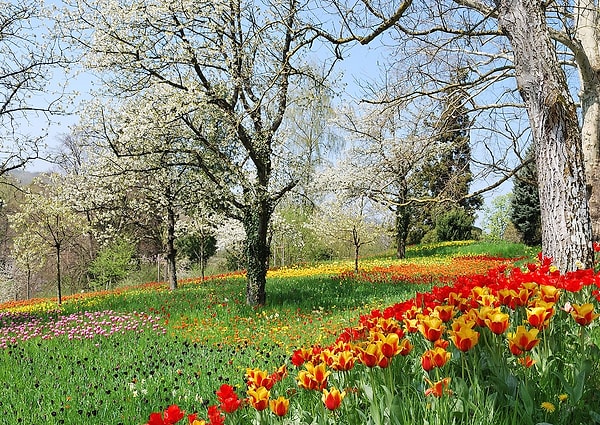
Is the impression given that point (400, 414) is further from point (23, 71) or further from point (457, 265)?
point (457, 265)

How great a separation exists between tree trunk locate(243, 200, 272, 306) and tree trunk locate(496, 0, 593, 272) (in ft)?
17.6

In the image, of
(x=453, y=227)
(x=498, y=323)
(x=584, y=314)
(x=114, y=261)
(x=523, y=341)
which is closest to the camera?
(x=523, y=341)

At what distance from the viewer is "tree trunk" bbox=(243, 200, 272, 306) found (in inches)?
349

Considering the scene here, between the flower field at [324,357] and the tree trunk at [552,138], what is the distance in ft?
2.39

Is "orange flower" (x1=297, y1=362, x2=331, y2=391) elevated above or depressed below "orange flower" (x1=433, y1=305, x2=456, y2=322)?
below

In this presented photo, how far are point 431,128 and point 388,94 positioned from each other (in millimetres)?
1125

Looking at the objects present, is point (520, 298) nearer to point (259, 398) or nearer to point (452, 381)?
point (452, 381)

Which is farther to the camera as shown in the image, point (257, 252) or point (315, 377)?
point (257, 252)

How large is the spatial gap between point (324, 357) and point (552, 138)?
3496mm

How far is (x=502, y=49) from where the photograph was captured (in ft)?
24.2

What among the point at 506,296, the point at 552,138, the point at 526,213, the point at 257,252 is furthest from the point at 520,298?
the point at 526,213

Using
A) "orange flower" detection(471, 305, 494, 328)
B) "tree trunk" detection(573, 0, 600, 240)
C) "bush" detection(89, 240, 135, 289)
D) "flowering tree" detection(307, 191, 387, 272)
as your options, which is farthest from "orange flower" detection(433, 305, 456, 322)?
"bush" detection(89, 240, 135, 289)

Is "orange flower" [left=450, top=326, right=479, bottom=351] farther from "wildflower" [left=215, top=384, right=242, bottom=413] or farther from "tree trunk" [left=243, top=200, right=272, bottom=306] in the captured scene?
"tree trunk" [left=243, top=200, right=272, bottom=306]

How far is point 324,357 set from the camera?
2.19 metres
